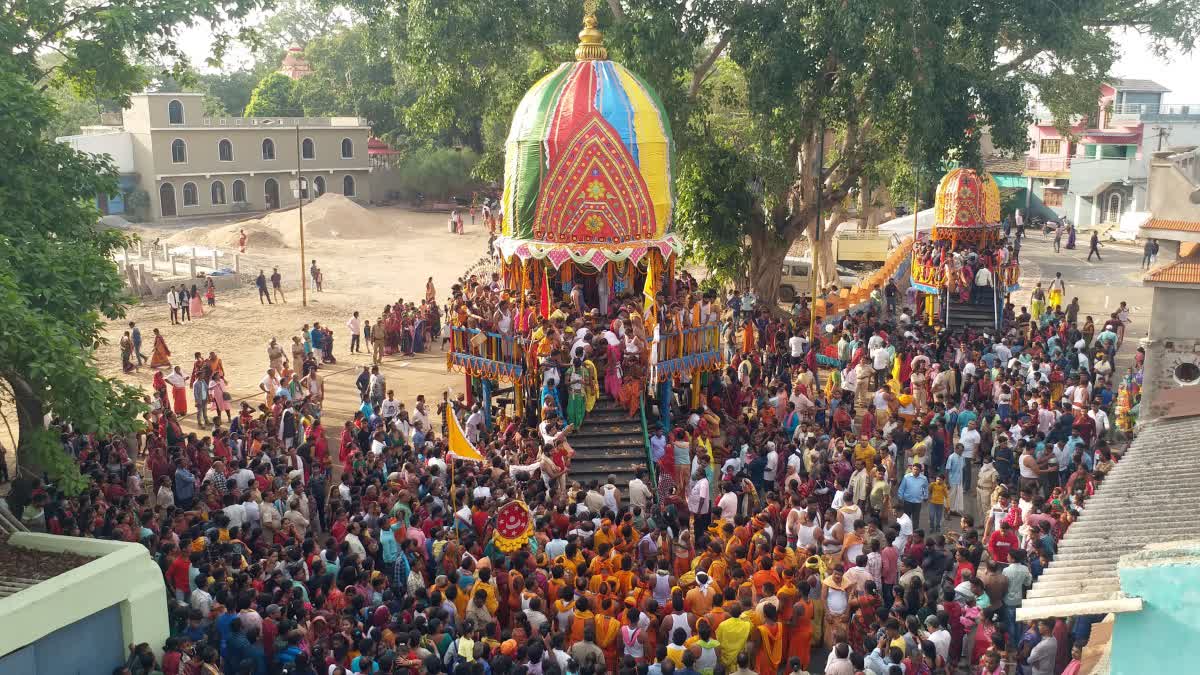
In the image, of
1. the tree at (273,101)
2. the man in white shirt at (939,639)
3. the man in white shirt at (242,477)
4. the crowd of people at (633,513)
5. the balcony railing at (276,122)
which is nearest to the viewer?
the man in white shirt at (939,639)

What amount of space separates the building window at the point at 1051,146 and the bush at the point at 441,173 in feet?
88.5

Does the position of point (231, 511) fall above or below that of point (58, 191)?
below

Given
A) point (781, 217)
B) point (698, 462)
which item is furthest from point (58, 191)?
point (781, 217)

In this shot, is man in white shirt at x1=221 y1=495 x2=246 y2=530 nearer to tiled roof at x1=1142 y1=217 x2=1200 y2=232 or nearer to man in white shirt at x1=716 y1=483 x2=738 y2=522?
man in white shirt at x1=716 y1=483 x2=738 y2=522

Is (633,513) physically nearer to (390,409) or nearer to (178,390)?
(390,409)

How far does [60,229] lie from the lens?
12.4 m

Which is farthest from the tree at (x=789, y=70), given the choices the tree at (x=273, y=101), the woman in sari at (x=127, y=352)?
the tree at (x=273, y=101)

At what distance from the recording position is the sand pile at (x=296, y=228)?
42594 mm

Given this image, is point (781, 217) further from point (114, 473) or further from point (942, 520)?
point (114, 473)

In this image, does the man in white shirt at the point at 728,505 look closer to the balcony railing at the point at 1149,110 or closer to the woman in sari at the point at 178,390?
the woman in sari at the point at 178,390

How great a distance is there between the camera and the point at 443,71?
78.0ft

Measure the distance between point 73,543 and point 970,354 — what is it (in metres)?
13.9

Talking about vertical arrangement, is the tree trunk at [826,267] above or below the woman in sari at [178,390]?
above

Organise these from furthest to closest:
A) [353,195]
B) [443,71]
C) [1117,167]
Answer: [353,195]
[1117,167]
[443,71]
